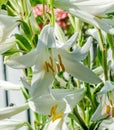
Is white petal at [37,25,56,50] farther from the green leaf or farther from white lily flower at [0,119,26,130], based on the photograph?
white lily flower at [0,119,26,130]

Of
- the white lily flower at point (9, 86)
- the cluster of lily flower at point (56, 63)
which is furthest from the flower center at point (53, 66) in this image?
the white lily flower at point (9, 86)

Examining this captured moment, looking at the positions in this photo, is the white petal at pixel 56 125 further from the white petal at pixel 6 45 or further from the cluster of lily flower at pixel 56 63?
the white petal at pixel 6 45

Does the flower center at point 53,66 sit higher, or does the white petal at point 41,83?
the flower center at point 53,66

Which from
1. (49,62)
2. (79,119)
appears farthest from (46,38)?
(79,119)

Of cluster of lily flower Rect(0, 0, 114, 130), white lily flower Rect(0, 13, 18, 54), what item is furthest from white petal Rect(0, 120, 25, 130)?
white lily flower Rect(0, 13, 18, 54)

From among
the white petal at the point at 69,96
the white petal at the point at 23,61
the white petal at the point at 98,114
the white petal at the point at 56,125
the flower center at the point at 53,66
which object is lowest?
the white petal at the point at 56,125

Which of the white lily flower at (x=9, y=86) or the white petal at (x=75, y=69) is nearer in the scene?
the white petal at (x=75, y=69)
